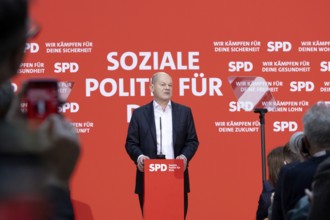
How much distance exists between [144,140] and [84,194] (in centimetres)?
161

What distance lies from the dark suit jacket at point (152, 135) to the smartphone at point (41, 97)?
6.68 meters

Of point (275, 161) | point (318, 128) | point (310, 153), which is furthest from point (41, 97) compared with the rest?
point (275, 161)

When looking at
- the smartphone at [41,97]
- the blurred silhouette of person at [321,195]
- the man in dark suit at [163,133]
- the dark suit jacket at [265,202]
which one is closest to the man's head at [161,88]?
the man in dark suit at [163,133]

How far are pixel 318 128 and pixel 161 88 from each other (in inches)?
186

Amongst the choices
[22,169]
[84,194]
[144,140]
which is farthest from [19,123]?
[84,194]

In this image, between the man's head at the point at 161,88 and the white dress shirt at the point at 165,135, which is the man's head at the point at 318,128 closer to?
the white dress shirt at the point at 165,135

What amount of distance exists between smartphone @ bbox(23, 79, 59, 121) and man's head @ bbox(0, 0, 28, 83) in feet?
0.26

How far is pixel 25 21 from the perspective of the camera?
114cm

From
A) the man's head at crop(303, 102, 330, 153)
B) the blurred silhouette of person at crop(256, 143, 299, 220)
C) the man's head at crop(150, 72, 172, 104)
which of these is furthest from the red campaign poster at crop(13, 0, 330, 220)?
the man's head at crop(303, 102, 330, 153)

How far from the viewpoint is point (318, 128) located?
3.62 meters

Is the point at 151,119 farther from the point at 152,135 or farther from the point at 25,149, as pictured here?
the point at 25,149

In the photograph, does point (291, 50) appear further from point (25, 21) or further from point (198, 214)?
point (25, 21)

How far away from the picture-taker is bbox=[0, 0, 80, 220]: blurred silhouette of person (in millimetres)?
1048

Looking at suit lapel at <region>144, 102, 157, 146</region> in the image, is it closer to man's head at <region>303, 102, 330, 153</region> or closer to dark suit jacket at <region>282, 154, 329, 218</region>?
dark suit jacket at <region>282, 154, 329, 218</region>
